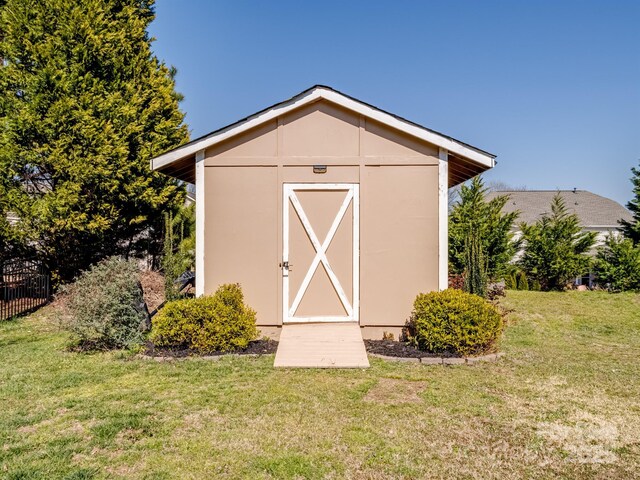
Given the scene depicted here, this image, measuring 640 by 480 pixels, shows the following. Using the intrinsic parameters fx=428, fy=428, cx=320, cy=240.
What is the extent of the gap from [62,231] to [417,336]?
9.38 metres

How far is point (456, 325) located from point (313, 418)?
10.4 ft

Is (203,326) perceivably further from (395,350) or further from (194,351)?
(395,350)

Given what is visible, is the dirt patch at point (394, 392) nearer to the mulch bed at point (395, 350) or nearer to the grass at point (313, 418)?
the grass at point (313, 418)

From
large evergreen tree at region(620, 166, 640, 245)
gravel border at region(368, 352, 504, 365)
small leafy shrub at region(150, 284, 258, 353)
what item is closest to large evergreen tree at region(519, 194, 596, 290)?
large evergreen tree at region(620, 166, 640, 245)

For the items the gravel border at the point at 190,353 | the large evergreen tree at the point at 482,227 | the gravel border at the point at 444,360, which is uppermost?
the large evergreen tree at the point at 482,227

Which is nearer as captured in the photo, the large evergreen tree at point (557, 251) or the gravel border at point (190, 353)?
the gravel border at point (190, 353)

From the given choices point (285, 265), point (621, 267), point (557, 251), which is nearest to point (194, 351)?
point (285, 265)

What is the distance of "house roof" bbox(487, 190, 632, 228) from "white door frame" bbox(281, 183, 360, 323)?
68.9 ft

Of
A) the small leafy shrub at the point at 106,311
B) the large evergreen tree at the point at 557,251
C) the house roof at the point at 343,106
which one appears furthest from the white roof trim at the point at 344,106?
the large evergreen tree at the point at 557,251

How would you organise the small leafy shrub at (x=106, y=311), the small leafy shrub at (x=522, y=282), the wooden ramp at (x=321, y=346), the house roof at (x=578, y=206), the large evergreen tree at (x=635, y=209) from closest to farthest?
the wooden ramp at (x=321, y=346) < the small leafy shrub at (x=106, y=311) < the small leafy shrub at (x=522, y=282) < the large evergreen tree at (x=635, y=209) < the house roof at (x=578, y=206)

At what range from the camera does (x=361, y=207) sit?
7758 mm

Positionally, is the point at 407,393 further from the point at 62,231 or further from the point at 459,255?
the point at 62,231

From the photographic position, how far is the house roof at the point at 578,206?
2623 centimetres

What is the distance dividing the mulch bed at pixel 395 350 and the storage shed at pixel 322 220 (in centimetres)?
31
